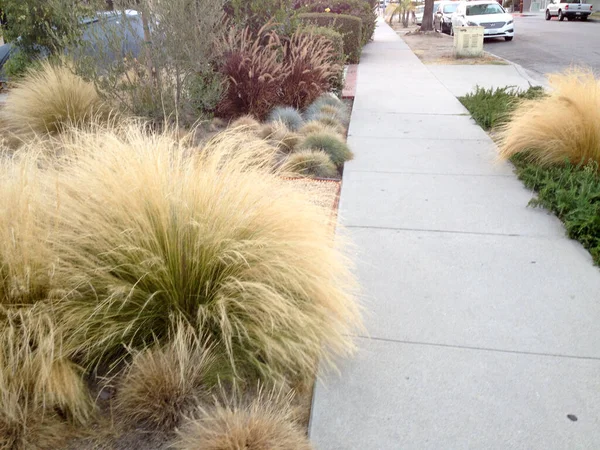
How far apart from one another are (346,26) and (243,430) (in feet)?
49.6

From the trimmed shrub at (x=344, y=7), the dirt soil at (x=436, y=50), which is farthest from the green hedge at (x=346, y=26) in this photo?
the dirt soil at (x=436, y=50)

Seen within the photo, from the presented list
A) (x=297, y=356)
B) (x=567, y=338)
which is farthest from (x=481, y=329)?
(x=297, y=356)

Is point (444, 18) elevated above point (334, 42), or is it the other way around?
point (334, 42)

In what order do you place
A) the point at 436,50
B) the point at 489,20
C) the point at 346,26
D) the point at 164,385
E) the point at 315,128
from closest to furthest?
the point at 164,385 → the point at 315,128 → the point at 346,26 → the point at 436,50 → the point at 489,20

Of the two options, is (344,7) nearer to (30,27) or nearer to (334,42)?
(334,42)

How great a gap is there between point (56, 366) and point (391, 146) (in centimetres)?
556

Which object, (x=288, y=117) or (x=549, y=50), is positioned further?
(x=549, y=50)

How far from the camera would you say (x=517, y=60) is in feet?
58.2

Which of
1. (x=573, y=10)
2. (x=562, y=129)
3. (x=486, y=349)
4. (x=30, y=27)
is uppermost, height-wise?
(x=30, y=27)

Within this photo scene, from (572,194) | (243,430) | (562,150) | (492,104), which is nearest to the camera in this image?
(243,430)

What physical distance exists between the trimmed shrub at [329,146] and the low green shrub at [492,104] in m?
2.33

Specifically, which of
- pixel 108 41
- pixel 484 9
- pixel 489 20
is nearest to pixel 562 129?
pixel 108 41

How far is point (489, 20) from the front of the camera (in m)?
24.2

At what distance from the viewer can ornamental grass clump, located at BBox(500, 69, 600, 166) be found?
582 centimetres
